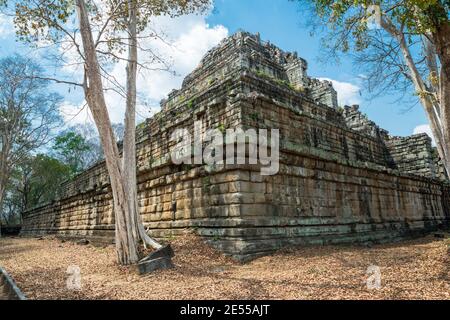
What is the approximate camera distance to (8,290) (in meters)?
4.47

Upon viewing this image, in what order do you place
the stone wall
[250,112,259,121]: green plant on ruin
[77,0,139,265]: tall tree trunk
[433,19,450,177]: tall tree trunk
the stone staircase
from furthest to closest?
[250,112,259,121]: green plant on ruin < the stone wall < [77,0,139,265]: tall tree trunk < [433,19,450,177]: tall tree trunk < the stone staircase

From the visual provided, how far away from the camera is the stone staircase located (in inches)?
162

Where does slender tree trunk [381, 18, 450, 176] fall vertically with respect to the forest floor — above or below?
above

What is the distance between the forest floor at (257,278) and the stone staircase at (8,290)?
26 cm

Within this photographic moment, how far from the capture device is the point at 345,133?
14.0 m

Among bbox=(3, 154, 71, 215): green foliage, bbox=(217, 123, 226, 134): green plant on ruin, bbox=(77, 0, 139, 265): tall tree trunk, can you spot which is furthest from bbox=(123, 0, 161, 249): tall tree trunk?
bbox=(3, 154, 71, 215): green foliage

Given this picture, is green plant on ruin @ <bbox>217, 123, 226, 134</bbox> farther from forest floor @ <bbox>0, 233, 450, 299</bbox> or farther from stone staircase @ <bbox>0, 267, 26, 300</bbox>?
stone staircase @ <bbox>0, 267, 26, 300</bbox>

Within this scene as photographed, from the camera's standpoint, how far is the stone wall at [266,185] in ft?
24.2

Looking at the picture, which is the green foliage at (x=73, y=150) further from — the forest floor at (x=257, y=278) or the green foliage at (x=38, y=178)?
the forest floor at (x=257, y=278)

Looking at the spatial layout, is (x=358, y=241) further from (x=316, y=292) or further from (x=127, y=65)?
(x=127, y=65)

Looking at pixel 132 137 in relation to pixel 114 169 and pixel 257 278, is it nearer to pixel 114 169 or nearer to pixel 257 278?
pixel 114 169

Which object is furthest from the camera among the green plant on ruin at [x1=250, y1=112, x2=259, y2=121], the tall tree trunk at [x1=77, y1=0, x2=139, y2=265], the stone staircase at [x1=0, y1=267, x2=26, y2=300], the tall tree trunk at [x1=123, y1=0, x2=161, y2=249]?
the green plant on ruin at [x1=250, y1=112, x2=259, y2=121]

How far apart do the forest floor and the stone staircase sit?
26cm

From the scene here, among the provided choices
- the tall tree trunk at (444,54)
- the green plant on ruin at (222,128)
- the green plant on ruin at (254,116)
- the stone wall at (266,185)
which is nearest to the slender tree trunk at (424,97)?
the tall tree trunk at (444,54)
